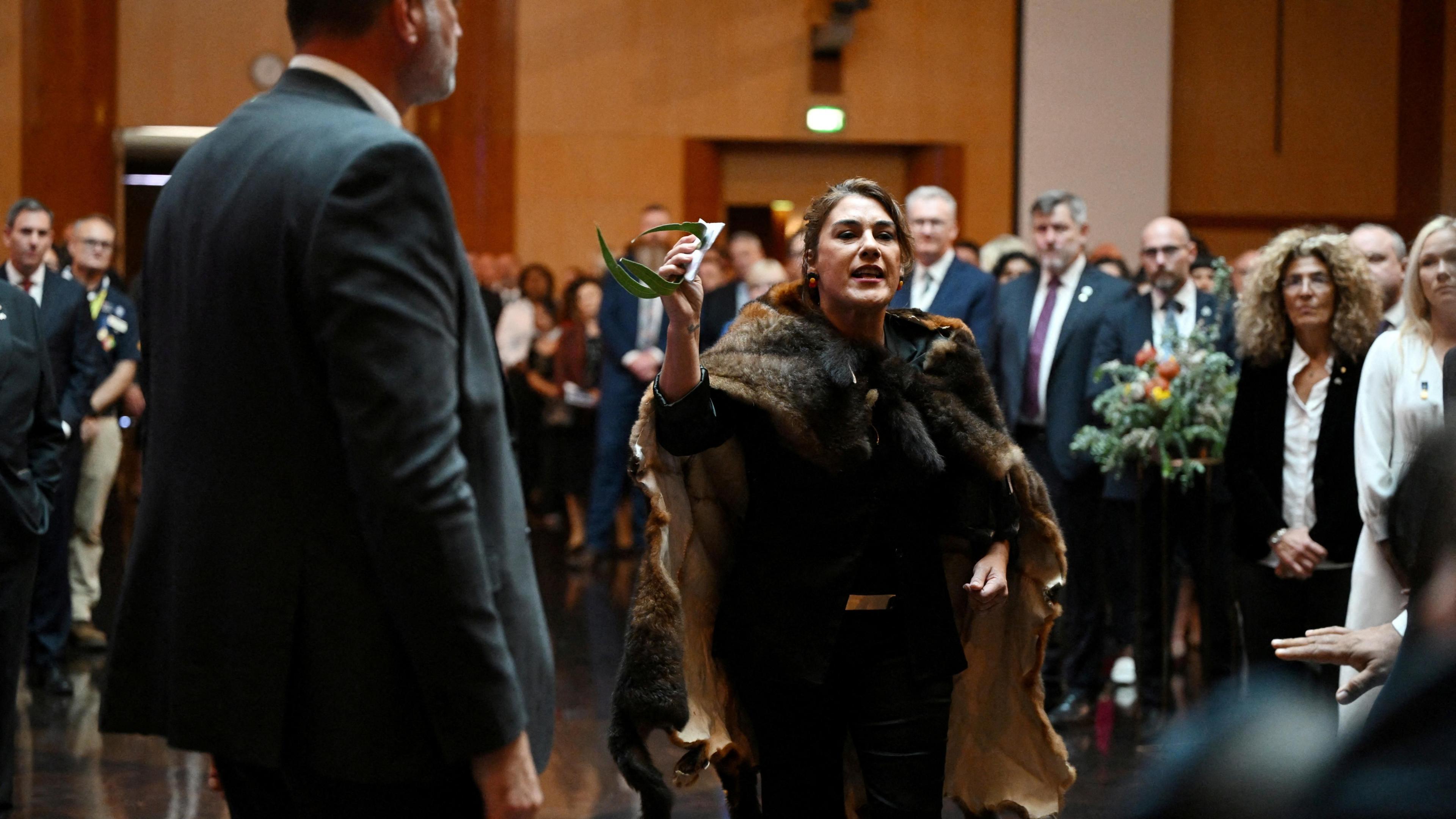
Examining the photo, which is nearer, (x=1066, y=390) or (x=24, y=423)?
(x=24, y=423)

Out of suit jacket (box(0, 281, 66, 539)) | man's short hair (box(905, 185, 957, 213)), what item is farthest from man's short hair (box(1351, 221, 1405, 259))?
suit jacket (box(0, 281, 66, 539))

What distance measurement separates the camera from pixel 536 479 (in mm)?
11734

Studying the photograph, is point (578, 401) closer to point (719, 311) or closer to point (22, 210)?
point (719, 311)

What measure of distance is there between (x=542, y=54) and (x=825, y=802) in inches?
421

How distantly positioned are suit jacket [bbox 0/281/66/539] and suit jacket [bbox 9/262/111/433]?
179cm

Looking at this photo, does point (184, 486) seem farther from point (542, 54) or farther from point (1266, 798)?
point (542, 54)

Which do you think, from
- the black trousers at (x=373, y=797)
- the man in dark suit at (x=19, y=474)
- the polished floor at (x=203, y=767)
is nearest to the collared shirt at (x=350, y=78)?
the black trousers at (x=373, y=797)

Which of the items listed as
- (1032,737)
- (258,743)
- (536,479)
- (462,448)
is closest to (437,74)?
(462,448)

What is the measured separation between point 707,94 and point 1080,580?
8.03 metres

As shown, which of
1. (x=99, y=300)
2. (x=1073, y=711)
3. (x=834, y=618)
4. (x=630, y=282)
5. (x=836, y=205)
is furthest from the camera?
(x=99, y=300)

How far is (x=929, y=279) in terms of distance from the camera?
19.6ft

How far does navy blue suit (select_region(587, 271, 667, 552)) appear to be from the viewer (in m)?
8.68

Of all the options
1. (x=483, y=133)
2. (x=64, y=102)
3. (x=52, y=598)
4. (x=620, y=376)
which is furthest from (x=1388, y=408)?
(x=64, y=102)

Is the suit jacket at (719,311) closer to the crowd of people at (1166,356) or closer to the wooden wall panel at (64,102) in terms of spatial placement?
the crowd of people at (1166,356)
